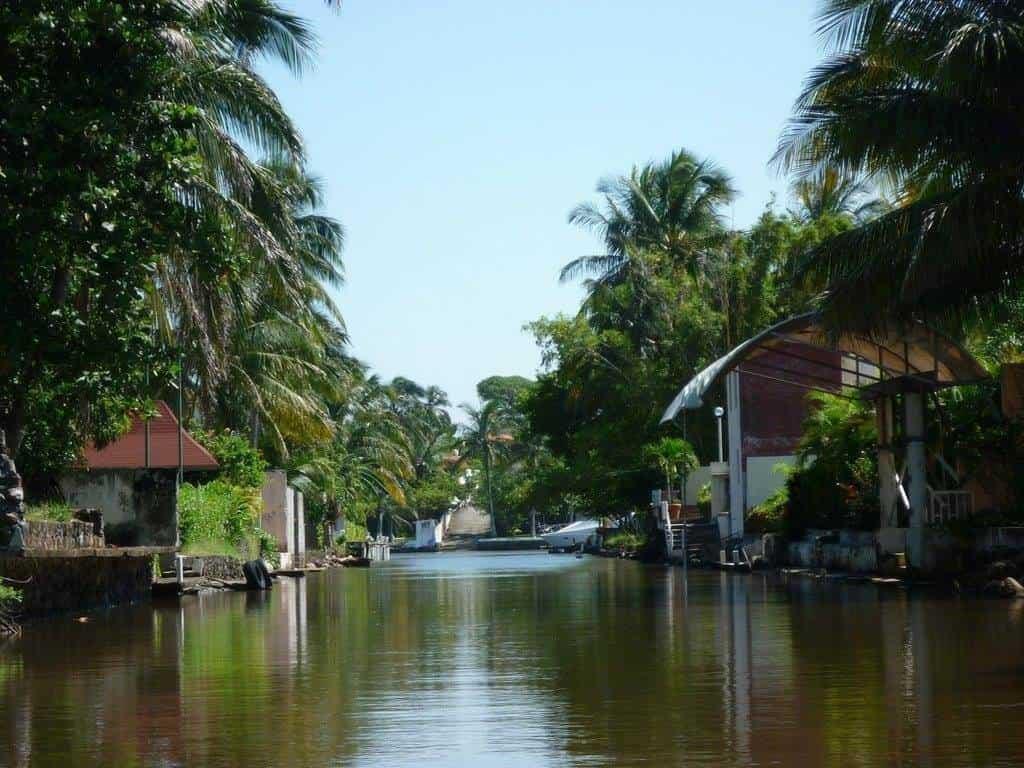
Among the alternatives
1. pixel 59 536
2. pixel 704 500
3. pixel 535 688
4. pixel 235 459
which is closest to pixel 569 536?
pixel 704 500

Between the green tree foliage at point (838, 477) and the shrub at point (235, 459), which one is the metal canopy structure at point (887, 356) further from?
the shrub at point (235, 459)

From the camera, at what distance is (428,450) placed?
11450cm

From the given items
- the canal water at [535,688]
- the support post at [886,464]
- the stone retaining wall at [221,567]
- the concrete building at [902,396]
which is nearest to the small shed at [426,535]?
the stone retaining wall at [221,567]

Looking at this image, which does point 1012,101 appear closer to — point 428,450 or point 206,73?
point 206,73

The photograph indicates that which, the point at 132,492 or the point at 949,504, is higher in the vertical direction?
the point at 132,492

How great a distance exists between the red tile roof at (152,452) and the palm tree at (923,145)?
15060 mm

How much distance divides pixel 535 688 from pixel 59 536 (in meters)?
14.6

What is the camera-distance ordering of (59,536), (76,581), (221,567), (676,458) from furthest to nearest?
(676,458), (221,567), (76,581), (59,536)

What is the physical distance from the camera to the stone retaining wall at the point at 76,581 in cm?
2342

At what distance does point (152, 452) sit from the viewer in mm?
34531

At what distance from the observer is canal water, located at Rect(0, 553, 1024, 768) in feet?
31.3

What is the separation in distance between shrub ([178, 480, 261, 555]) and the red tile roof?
115cm

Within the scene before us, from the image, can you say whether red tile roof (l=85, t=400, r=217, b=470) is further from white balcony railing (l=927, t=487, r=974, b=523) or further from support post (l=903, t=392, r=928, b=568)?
white balcony railing (l=927, t=487, r=974, b=523)

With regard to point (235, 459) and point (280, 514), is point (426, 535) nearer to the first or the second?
point (280, 514)
